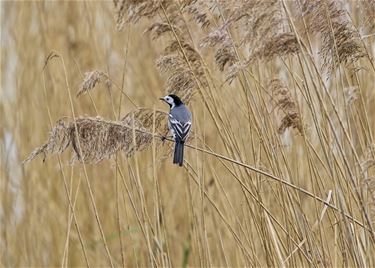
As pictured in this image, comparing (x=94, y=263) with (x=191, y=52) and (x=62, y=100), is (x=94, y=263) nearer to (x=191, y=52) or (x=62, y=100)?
(x=62, y=100)

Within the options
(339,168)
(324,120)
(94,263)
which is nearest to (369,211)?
(339,168)

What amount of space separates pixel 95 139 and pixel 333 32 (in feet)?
1.89

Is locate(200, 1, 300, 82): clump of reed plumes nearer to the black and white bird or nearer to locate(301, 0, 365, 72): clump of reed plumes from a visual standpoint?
locate(301, 0, 365, 72): clump of reed plumes

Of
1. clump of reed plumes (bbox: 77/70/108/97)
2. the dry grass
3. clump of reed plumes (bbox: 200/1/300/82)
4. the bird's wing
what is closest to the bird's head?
the dry grass

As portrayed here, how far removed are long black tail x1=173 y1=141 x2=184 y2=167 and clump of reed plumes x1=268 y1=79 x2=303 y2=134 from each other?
0.25 metres

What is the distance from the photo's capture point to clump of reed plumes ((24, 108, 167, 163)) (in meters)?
1.89

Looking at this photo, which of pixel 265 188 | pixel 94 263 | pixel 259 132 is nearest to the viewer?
pixel 259 132

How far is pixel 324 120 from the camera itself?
2.11 meters

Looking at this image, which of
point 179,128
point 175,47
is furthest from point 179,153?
point 175,47

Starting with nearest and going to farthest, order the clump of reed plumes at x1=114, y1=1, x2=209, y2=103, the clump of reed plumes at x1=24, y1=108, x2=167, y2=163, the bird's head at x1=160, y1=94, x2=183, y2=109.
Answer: the clump of reed plumes at x1=24, y1=108, x2=167, y2=163 < the clump of reed plumes at x1=114, y1=1, x2=209, y2=103 < the bird's head at x1=160, y1=94, x2=183, y2=109

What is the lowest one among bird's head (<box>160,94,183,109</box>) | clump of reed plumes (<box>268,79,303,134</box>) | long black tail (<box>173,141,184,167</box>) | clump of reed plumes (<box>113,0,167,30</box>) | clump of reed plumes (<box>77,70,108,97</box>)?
long black tail (<box>173,141,184,167</box>)

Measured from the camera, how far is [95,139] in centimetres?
189

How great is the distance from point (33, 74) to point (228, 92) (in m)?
1.48

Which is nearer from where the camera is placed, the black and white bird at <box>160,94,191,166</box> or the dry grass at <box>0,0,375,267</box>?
the dry grass at <box>0,0,375,267</box>
